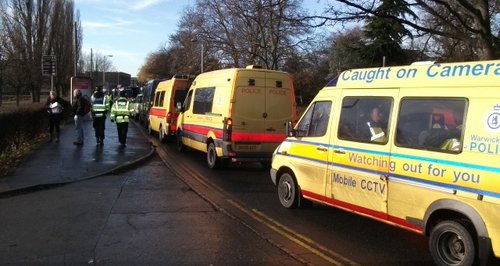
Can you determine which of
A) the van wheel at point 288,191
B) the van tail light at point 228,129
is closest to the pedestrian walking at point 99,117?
the van tail light at point 228,129

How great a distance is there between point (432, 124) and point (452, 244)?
1.28 m

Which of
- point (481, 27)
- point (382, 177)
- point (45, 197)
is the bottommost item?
point (45, 197)

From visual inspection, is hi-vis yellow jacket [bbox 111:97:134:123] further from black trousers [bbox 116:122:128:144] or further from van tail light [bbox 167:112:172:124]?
van tail light [bbox 167:112:172:124]

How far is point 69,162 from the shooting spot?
1362 cm

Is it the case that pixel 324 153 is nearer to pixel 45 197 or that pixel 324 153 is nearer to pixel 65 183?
pixel 45 197

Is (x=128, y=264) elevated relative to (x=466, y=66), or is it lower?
lower

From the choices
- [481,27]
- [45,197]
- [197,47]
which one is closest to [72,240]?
[45,197]

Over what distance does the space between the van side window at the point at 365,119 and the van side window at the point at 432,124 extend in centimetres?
28

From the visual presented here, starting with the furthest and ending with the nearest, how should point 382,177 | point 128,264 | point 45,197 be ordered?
point 45,197 < point 382,177 < point 128,264

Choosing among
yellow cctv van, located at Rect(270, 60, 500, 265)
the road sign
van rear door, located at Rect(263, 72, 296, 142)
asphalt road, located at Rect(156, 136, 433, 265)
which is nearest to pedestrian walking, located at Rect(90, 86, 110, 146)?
van rear door, located at Rect(263, 72, 296, 142)

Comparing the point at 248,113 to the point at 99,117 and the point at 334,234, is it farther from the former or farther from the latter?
the point at 99,117

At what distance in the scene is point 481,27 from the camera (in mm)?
16109

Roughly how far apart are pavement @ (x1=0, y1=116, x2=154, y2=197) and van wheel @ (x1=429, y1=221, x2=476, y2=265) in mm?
7304

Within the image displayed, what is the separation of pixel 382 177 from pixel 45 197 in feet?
19.5
